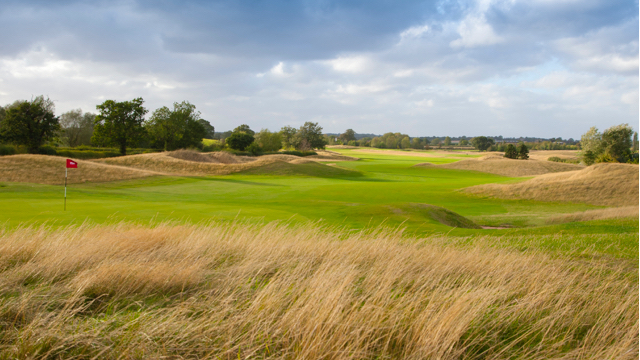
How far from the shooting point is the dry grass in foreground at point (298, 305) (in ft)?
11.5

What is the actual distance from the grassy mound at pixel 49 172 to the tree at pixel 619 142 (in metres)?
68.7

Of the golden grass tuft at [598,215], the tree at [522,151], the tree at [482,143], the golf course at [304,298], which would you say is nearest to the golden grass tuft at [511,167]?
the tree at [522,151]

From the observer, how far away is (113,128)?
181 feet

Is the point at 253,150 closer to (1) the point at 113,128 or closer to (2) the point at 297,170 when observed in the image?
(1) the point at 113,128

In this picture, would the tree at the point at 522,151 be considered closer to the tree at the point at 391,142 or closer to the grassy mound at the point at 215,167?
the grassy mound at the point at 215,167

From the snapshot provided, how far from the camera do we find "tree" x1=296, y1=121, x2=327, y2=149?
348ft

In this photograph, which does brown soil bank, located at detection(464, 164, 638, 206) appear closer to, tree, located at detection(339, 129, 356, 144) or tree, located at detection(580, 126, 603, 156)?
tree, located at detection(580, 126, 603, 156)

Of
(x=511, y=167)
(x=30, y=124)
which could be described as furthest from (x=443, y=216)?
(x=30, y=124)

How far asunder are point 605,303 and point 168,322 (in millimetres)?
5133

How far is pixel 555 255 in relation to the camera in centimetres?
739

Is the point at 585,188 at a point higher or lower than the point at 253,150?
lower

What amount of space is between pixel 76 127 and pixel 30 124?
91.9ft

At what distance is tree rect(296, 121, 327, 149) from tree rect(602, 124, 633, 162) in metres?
67.0

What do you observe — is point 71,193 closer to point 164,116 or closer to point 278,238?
point 278,238
